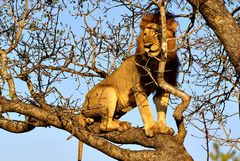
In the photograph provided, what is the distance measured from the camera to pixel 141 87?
6.96 metres

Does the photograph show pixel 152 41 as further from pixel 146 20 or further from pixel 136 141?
pixel 136 141

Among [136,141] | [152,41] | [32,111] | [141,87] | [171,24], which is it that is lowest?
[136,141]

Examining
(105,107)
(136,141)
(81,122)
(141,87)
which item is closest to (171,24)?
(141,87)

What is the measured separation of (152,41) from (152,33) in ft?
0.69

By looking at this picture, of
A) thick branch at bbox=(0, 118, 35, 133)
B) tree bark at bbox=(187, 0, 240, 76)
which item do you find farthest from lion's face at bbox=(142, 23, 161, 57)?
thick branch at bbox=(0, 118, 35, 133)

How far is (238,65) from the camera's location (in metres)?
5.76

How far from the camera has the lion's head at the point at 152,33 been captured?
6449mm

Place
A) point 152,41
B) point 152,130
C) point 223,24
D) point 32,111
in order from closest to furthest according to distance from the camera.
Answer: point 223,24 < point 152,130 < point 152,41 < point 32,111

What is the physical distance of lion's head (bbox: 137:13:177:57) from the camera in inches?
254

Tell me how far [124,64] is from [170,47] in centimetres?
101

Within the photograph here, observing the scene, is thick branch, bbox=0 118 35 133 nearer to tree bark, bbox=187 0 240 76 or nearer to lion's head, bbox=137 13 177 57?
lion's head, bbox=137 13 177 57

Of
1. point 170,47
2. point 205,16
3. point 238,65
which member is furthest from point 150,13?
point 238,65

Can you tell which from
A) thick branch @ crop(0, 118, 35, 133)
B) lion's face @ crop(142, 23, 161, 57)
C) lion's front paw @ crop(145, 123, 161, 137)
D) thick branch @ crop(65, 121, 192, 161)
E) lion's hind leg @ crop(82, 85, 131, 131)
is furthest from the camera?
thick branch @ crop(0, 118, 35, 133)

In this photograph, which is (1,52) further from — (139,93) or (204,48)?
(204,48)
